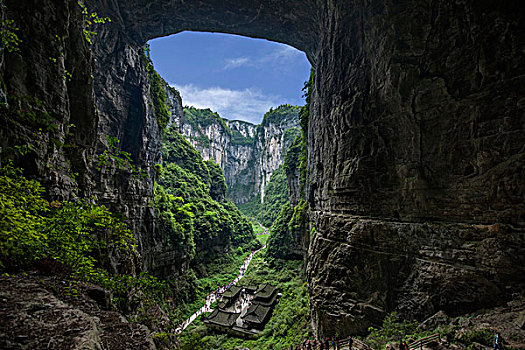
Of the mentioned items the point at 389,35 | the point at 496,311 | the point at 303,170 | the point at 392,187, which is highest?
the point at 389,35

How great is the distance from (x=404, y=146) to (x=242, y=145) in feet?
331

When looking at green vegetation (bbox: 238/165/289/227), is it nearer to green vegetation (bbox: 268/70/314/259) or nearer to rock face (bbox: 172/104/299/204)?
rock face (bbox: 172/104/299/204)

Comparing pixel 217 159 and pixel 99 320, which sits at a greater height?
pixel 217 159

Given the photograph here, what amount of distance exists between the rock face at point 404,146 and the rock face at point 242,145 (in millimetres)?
67037

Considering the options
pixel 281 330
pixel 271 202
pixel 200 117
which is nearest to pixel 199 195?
pixel 281 330

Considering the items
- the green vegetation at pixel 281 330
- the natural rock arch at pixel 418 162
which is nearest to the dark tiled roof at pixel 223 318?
the green vegetation at pixel 281 330

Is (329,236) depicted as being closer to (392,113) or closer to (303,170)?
(392,113)

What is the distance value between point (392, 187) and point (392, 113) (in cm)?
340

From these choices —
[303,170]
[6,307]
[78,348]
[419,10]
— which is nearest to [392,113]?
[419,10]

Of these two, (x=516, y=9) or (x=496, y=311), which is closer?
(x=496, y=311)

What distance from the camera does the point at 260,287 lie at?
78.3ft

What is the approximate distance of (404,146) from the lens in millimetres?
9352

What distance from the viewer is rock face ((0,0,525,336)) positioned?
675cm

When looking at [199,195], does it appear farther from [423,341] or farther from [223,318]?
[423,341]
